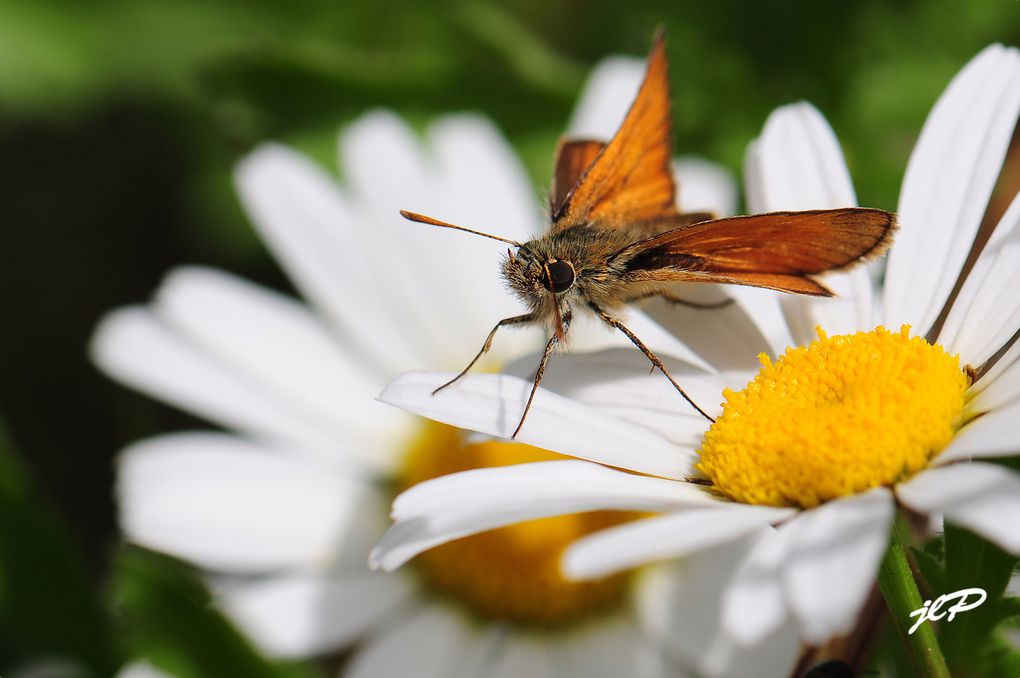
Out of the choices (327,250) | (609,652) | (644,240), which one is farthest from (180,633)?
(327,250)

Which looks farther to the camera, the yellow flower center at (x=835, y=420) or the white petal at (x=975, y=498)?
the yellow flower center at (x=835, y=420)

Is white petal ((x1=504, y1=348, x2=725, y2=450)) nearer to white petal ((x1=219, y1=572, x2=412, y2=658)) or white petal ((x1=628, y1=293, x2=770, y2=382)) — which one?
white petal ((x1=628, y1=293, x2=770, y2=382))

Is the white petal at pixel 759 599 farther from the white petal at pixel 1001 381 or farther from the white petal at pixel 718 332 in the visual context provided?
the white petal at pixel 718 332

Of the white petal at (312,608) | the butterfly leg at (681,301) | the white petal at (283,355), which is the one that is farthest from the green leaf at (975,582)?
the white petal at (283,355)

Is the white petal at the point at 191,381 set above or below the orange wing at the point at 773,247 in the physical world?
below

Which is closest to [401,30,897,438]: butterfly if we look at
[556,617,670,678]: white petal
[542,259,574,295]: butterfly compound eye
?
[542,259,574,295]: butterfly compound eye

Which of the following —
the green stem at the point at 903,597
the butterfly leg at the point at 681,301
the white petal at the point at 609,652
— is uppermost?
the butterfly leg at the point at 681,301

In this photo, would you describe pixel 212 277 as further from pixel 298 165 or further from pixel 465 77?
pixel 465 77

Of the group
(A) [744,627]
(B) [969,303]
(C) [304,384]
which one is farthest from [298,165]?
(A) [744,627]
